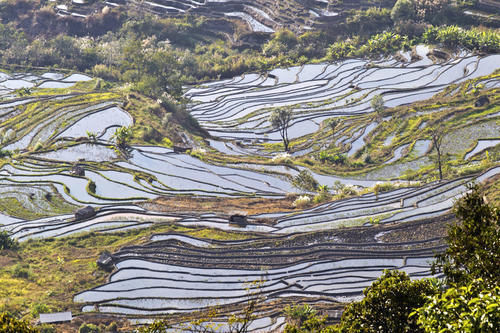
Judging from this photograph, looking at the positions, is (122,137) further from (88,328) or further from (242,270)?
(88,328)

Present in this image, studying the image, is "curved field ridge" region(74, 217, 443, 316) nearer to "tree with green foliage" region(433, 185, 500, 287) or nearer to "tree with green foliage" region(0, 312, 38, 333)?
"tree with green foliage" region(433, 185, 500, 287)

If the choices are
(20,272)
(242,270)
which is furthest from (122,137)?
(242,270)

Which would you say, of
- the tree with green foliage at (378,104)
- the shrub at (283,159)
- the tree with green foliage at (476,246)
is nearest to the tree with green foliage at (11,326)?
the tree with green foliage at (476,246)

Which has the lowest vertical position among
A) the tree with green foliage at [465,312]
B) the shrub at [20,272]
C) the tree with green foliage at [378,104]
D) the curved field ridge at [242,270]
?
the tree with green foliage at [378,104]

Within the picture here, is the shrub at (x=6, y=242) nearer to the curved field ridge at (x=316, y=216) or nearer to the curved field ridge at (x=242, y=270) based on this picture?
the curved field ridge at (x=316, y=216)

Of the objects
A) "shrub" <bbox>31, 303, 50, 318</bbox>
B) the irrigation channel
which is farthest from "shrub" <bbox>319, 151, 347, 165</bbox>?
"shrub" <bbox>31, 303, 50, 318</bbox>
